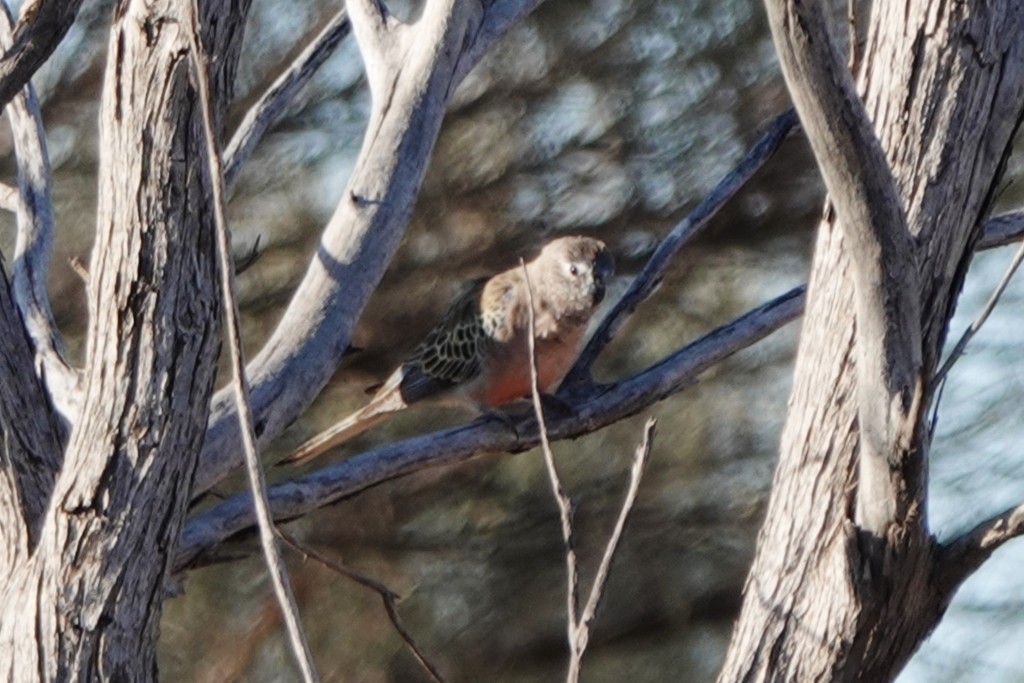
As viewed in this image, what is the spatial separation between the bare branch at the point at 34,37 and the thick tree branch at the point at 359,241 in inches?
30.6

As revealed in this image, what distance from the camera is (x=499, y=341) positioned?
519cm

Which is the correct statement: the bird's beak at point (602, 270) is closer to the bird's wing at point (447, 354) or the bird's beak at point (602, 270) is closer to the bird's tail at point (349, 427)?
the bird's wing at point (447, 354)

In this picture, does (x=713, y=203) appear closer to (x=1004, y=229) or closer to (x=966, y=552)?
(x=1004, y=229)

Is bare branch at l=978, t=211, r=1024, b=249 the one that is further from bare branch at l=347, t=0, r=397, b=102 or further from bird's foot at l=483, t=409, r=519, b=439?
bare branch at l=347, t=0, r=397, b=102

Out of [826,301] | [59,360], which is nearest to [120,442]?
[59,360]

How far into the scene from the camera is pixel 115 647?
2.81m

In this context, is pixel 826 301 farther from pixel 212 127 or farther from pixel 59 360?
pixel 59 360

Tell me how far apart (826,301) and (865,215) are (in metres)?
0.43

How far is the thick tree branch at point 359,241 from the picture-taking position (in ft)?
11.5

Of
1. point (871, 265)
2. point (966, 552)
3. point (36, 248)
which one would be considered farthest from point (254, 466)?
point (36, 248)

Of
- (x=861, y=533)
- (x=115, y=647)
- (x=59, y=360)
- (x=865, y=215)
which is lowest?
(x=861, y=533)

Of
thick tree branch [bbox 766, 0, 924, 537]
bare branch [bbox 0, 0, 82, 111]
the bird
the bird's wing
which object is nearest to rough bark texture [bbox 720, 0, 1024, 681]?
thick tree branch [bbox 766, 0, 924, 537]

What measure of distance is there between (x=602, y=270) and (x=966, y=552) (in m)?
2.33

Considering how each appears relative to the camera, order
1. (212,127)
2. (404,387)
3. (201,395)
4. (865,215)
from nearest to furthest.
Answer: (212,127) → (865,215) → (201,395) → (404,387)
